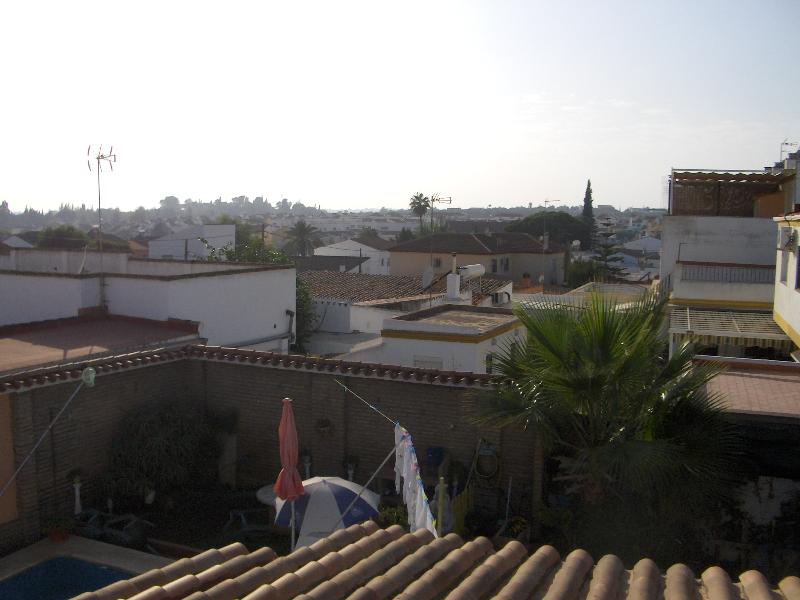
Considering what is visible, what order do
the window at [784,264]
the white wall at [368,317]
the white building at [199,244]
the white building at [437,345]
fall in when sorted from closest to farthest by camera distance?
the window at [784,264] < the white building at [437,345] < the white wall at [368,317] < the white building at [199,244]

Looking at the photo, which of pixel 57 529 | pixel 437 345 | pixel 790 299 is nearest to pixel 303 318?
pixel 437 345

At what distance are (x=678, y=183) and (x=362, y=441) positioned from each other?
1963 cm

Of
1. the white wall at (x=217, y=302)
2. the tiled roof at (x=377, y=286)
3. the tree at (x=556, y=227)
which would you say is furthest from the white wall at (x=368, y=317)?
the tree at (x=556, y=227)

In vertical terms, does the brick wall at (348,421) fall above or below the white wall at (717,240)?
below

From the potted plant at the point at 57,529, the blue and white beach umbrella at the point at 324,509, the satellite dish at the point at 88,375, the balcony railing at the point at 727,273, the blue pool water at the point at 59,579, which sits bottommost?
the blue pool water at the point at 59,579

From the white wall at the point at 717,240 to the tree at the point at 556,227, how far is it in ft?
198

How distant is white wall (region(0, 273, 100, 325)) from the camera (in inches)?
782

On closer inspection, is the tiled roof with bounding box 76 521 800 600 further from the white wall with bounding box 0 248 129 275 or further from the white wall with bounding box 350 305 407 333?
the white wall with bounding box 350 305 407 333

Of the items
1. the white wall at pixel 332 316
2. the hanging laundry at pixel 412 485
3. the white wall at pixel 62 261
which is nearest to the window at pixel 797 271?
the hanging laundry at pixel 412 485

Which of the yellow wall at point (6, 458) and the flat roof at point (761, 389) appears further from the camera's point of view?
the yellow wall at point (6, 458)

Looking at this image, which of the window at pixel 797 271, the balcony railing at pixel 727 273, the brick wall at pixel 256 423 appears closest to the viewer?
the brick wall at pixel 256 423

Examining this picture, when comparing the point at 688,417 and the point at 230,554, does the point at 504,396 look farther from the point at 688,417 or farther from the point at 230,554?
the point at 230,554

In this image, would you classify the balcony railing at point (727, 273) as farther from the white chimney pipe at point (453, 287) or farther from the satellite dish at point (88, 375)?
the satellite dish at point (88, 375)

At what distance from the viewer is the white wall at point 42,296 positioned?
65.2ft
